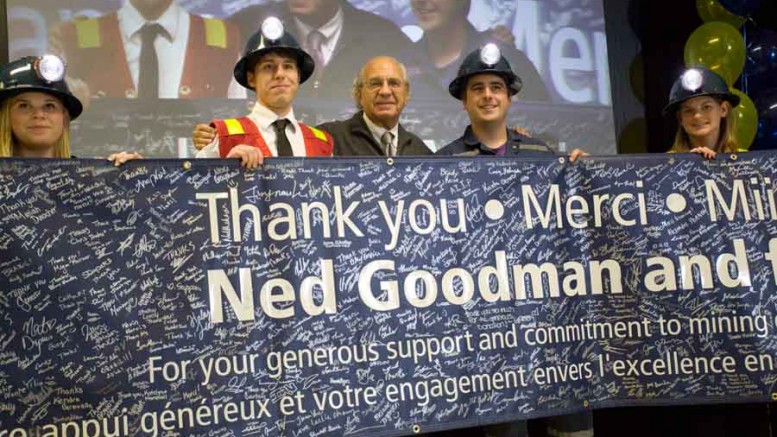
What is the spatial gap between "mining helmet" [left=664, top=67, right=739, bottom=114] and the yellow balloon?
91 centimetres

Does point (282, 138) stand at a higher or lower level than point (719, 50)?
lower

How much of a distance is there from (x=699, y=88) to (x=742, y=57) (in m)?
1.27

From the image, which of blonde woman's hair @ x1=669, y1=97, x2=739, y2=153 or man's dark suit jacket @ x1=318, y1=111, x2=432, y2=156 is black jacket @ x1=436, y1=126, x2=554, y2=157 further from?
blonde woman's hair @ x1=669, y1=97, x2=739, y2=153

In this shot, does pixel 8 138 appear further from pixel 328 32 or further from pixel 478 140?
pixel 328 32

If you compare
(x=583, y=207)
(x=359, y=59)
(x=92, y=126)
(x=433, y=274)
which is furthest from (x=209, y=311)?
(x=359, y=59)

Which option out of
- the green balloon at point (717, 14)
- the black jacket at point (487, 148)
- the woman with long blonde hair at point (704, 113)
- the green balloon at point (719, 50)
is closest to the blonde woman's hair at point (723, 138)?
the woman with long blonde hair at point (704, 113)

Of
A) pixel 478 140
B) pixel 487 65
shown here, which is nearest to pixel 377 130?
pixel 478 140

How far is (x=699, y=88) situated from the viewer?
3.97 meters

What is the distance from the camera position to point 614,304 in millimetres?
3305

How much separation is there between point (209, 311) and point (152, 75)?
6.91 feet

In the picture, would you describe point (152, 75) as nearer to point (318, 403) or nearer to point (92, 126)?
point (92, 126)

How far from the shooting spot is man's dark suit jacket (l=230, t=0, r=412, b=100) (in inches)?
190

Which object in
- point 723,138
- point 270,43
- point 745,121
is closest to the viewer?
point 270,43

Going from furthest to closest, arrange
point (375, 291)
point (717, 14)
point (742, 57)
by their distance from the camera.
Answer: point (717, 14), point (742, 57), point (375, 291)
